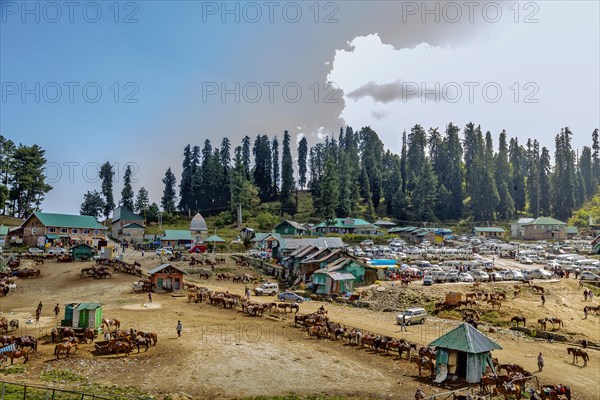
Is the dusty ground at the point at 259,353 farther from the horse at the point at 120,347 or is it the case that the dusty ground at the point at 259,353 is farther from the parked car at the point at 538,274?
the parked car at the point at 538,274

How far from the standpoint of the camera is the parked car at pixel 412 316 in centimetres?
4128

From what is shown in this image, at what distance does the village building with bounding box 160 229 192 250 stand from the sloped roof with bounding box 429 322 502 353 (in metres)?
74.1

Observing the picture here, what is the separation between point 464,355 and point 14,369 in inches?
1008

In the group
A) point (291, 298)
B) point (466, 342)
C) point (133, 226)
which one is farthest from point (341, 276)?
point (133, 226)

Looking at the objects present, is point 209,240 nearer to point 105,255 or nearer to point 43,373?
point 105,255

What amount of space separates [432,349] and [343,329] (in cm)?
753

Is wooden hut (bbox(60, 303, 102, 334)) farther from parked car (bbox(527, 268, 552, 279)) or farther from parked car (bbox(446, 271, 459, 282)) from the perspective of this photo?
parked car (bbox(527, 268, 552, 279))

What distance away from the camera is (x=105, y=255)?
70875 mm

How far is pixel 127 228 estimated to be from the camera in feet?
344

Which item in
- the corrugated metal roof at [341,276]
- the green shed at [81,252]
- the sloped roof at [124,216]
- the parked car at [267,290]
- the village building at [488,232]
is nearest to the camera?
the corrugated metal roof at [341,276]

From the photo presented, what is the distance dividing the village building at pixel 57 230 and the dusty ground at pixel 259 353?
121ft

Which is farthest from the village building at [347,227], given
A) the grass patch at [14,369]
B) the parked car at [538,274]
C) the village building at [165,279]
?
the grass patch at [14,369]

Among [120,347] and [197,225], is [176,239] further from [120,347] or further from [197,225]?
[120,347]

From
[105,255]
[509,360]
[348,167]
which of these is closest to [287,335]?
[509,360]
